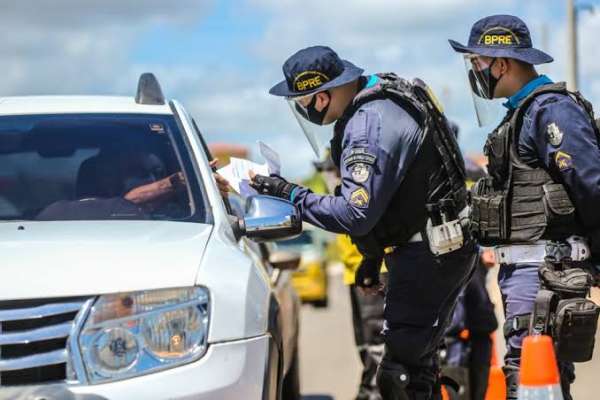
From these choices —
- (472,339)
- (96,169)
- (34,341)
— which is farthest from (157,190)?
(472,339)

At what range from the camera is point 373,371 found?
780 cm

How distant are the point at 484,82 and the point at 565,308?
1.17 metres

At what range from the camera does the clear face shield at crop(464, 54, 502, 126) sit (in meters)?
4.96

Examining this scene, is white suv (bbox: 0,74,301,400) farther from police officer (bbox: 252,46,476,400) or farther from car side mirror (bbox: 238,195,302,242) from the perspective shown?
police officer (bbox: 252,46,476,400)

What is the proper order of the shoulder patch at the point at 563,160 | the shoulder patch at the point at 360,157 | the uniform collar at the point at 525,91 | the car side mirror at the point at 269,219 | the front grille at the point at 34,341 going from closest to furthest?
the front grille at the point at 34,341, the car side mirror at the point at 269,219, the shoulder patch at the point at 563,160, the shoulder patch at the point at 360,157, the uniform collar at the point at 525,91

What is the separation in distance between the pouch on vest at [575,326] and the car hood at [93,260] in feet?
4.85

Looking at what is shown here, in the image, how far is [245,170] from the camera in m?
5.17

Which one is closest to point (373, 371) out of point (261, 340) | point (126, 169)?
point (126, 169)

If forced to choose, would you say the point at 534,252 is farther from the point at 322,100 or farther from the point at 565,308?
the point at 322,100

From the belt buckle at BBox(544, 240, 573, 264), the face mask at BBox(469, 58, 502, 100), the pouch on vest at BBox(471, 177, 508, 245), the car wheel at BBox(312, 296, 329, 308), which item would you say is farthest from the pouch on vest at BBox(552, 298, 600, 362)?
the car wheel at BBox(312, 296, 329, 308)

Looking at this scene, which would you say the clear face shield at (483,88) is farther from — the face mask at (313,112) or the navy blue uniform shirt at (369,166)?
the face mask at (313,112)

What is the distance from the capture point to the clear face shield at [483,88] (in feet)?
16.3

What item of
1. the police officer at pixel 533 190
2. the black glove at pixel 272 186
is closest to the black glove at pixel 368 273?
the black glove at pixel 272 186

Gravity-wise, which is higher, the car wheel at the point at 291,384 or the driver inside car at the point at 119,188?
the driver inside car at the point at 119,188
